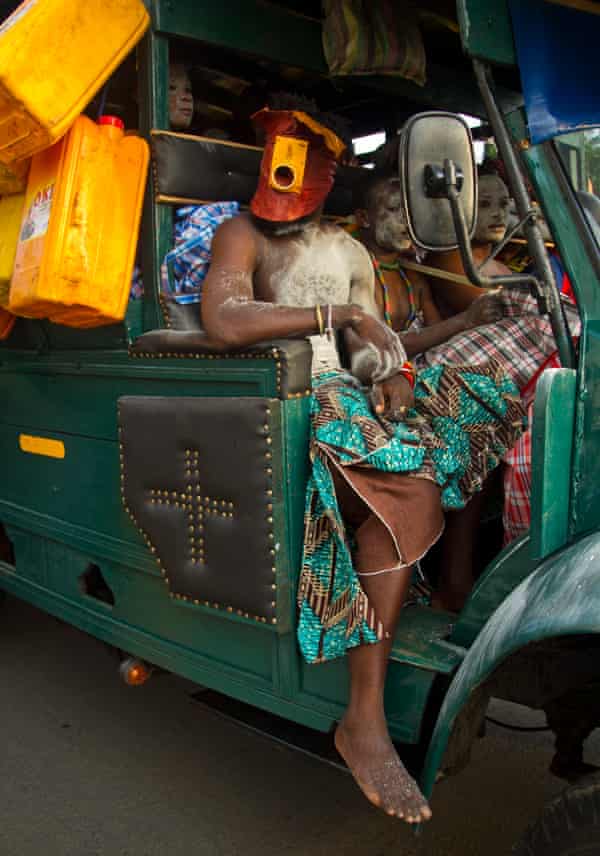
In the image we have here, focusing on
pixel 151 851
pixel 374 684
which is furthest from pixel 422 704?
pixel 151 851

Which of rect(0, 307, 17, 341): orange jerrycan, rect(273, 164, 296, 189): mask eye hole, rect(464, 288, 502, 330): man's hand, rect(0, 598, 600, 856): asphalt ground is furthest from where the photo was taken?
rect(0, 307, 17, 341): orange jerrycan

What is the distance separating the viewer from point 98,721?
3.45 metres

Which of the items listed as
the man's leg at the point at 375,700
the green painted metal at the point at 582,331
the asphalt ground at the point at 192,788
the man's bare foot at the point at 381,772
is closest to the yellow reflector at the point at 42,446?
the asphalt ground at the point at 192,788

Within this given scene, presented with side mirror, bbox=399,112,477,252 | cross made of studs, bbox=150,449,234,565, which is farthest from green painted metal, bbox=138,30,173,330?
side mirror, bbox=399,112,477,252

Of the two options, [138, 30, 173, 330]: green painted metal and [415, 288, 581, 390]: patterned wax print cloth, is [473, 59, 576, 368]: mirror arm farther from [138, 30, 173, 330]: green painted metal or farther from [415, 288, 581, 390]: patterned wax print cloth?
[138, 30, 173, 330]: green painted metal

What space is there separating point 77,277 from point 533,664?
1597 millimetres

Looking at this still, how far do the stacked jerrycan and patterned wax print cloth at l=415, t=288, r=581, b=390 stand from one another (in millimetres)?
1049

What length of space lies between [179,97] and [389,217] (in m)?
0.81

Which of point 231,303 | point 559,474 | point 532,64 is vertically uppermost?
point 532,64

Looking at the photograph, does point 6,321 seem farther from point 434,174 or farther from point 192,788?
point 434,174

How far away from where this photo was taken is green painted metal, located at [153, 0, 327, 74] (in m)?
2.54

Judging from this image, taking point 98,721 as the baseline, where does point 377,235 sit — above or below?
above

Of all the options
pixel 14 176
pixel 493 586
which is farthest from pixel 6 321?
pixel 493 586

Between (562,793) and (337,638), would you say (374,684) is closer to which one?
(337,638)
